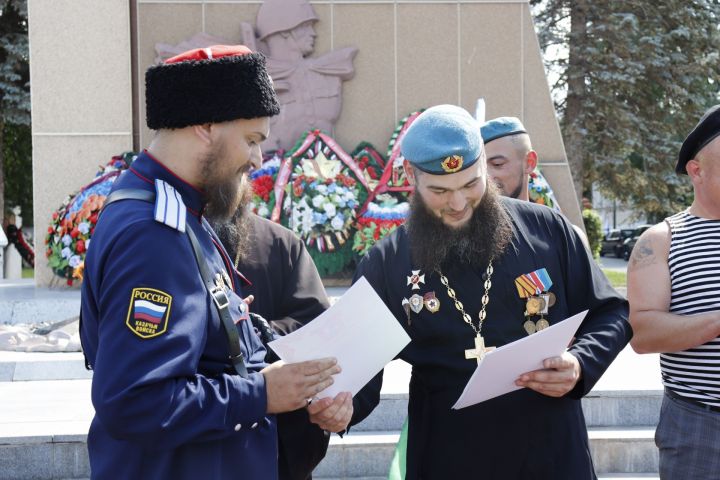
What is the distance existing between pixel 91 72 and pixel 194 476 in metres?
9.80

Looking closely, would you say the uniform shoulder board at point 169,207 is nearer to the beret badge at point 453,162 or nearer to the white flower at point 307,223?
the beret badge at point 453,162

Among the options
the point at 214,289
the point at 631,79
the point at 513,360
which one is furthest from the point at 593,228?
the point at 214,289

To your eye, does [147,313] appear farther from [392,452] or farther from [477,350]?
[392,452]

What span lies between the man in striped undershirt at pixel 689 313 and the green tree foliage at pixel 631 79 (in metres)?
20.3

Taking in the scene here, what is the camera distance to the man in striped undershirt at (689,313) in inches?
127

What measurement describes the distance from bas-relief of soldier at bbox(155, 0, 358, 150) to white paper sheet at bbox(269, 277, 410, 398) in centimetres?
898

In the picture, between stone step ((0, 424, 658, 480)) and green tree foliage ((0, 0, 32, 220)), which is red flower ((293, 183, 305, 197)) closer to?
stone step ((0, 424, 658, 480))

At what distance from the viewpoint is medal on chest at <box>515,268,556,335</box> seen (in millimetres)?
2906

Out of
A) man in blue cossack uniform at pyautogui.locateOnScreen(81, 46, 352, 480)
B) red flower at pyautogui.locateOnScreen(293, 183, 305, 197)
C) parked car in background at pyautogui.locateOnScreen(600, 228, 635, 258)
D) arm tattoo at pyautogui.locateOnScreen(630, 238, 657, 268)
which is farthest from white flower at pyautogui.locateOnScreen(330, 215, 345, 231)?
parked car in background at pyautogui.locateOnScreen(600, 228, 635, 258)

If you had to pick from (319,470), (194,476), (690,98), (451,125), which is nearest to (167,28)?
(319,470)

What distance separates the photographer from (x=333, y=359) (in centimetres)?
238

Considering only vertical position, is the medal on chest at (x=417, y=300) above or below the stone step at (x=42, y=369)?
above

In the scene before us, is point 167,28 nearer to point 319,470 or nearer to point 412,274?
point 319,470

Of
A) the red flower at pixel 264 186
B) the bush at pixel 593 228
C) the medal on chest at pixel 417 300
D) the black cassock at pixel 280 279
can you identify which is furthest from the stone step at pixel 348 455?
the bush at pixel 593 228
